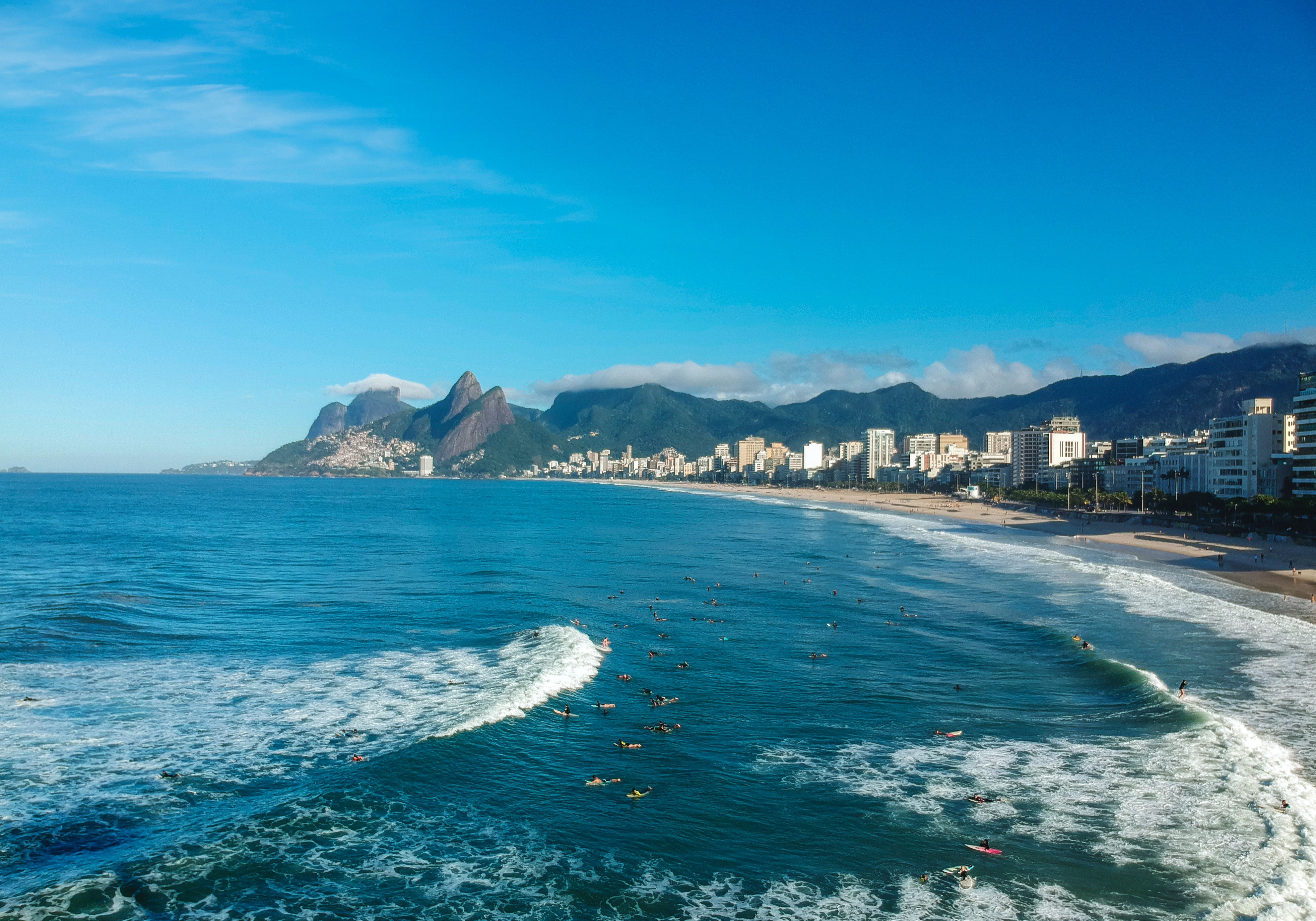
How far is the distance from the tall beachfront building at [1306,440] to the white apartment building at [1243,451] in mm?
12681

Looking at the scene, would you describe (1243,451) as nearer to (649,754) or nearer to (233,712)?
(649,754)

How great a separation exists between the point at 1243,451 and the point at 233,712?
4396 inches

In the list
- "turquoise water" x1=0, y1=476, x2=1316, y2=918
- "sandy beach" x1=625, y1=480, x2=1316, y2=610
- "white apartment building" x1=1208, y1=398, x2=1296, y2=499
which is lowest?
"turquoise water" x1=0, y1=476, x2=1316, y2=918

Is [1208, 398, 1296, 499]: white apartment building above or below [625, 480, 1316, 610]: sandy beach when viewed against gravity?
above

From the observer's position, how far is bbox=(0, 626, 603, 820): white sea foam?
722 inches

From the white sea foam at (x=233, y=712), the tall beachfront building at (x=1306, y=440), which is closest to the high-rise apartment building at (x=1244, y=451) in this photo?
the tall beachfront building at (x=1306, y=440)

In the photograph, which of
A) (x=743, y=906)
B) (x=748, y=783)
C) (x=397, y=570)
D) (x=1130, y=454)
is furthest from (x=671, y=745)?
(x=1130, y=454)

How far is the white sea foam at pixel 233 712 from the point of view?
18.3m

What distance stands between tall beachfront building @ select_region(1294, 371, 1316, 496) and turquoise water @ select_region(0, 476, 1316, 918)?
42342mm

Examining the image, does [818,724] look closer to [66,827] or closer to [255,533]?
[66,827]

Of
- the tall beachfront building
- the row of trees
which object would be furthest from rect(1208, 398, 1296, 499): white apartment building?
the tall beachfront building

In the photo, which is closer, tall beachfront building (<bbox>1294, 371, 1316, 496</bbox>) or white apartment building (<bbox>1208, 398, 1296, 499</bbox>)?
tall beachfront building (<bbox>1294, 371, 1316, 496</bbox>)

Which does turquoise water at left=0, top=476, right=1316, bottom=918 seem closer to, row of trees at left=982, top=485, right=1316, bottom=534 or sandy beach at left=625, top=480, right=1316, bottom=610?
sandy beach at left=625, top=480, right=1316, bottom=610

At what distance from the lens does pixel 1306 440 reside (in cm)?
7575
